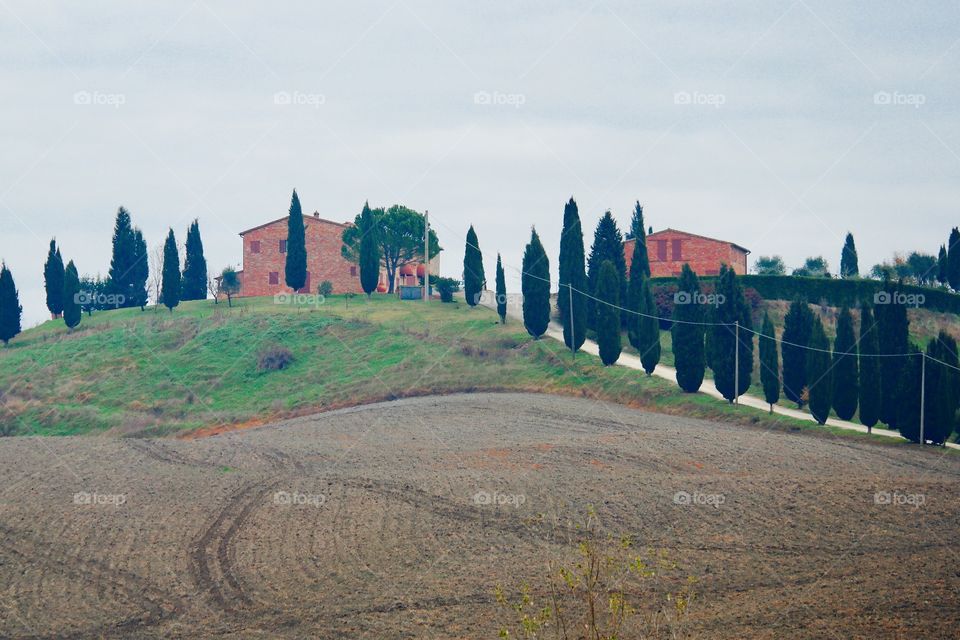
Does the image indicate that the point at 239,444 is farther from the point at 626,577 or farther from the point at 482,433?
the point at 626,577

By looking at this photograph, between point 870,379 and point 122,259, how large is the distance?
191 ft

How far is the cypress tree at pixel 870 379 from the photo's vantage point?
3725cm

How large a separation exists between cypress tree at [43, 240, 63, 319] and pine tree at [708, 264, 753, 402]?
48.7 m

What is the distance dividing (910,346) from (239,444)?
24.4 metres

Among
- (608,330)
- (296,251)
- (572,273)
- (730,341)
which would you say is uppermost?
(296,251)

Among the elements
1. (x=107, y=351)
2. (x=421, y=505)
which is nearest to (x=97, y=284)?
(x=107, y=351)

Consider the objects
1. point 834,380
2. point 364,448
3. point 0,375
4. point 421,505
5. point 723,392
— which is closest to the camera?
point 421,505

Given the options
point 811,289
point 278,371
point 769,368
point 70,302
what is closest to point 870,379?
point 769,368

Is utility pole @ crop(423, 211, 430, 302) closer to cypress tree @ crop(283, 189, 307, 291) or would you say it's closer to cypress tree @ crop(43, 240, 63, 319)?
cypress tree @ crop(283, 189, 307, 291)

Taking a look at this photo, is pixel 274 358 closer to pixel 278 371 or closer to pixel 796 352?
pixel 278 371

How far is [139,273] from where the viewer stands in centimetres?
7750

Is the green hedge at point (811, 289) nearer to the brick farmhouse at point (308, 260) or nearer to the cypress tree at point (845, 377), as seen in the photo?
the cypress tree at point (845, 377)

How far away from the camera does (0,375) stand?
5559 centimetres

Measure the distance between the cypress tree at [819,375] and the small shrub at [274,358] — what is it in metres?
27.2
